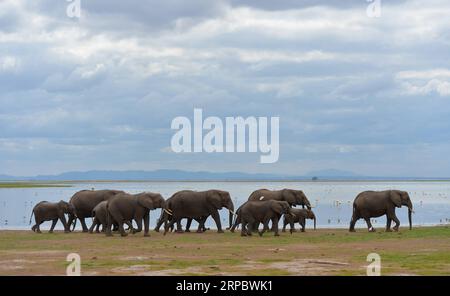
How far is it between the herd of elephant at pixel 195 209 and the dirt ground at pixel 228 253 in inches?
33.8

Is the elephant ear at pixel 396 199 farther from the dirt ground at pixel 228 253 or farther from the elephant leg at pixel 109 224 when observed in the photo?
the elephant leg at pixel 109 224

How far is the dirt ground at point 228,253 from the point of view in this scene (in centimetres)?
2105

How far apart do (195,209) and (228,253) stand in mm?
12027

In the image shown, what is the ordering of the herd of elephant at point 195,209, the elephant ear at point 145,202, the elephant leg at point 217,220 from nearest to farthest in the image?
the herd of elephant at point 195,209
the elephant ear at point 145,202
the elephant leg at point 217,220

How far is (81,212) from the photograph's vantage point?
39.9 m

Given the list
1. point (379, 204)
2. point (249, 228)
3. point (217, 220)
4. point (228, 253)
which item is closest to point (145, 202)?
point (217, 220)

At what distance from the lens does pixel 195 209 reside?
3772cm

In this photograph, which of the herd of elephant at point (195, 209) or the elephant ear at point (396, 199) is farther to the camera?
the elephant ear at point (396, 199)

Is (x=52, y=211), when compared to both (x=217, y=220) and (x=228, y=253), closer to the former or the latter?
(x=217, y=220)

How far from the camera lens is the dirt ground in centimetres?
2105

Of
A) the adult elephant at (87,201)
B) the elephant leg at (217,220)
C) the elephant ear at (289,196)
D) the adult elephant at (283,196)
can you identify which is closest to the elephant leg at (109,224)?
the adult elephant at (87,201)
